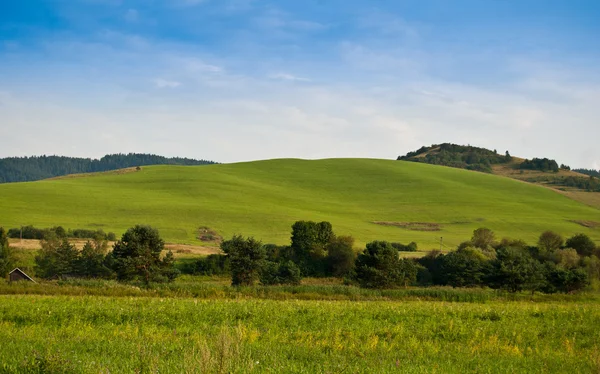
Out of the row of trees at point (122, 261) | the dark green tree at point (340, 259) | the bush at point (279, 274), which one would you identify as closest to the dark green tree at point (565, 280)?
the dark green tree at point (340, 259)

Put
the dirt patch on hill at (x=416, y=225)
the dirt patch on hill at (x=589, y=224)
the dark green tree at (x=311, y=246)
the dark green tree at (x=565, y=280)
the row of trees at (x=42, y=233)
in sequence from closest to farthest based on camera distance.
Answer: the dark green tree at (x=565, y=280) < the dark green tree at (x=311, y=246) < the row of trees at (x=42, y=233) < the dirt patch on hill at (x=416, y=225) < the dirt patch on hill at (x=589, y=224)

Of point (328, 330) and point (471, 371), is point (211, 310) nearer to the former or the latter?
point (328, 330)

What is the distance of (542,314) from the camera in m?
23.2

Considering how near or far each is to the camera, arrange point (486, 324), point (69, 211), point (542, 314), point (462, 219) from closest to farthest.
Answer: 1. point (486, 324)
2. point (542, 314)
3. point (69, 211)
4. point (462, 219)

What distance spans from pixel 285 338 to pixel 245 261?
3654 centimetres

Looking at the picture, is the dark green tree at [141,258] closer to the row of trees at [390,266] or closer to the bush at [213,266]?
the row of trees at [390,266]

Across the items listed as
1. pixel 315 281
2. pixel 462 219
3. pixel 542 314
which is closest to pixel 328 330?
pixel 542 314

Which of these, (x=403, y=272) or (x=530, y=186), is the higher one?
(x=530, y=186)

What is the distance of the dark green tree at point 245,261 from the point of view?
171ft

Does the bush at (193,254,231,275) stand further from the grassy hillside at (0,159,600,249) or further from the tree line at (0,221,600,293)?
the grassy hillside at (0,159,600,249)

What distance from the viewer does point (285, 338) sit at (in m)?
15.8

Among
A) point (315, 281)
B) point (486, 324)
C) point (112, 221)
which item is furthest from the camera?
point (112, 221)

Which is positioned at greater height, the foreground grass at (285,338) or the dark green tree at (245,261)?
the foreground grass at (285,338)

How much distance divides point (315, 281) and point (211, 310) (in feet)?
141
